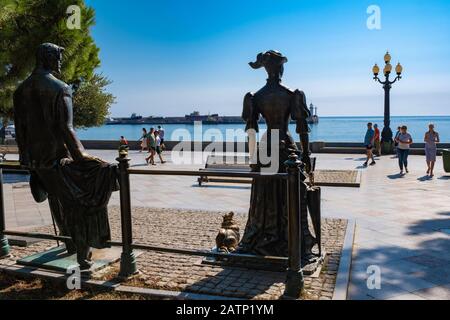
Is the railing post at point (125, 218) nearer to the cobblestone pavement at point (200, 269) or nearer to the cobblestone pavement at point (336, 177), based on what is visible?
the cobblestone pavement at point (200, 269)

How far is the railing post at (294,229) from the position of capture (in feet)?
13.6

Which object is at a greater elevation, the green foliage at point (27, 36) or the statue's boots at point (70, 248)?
the green foliage at point (27, 36)

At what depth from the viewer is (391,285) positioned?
4.66m

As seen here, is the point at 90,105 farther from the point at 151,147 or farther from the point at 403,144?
the point at 403,144

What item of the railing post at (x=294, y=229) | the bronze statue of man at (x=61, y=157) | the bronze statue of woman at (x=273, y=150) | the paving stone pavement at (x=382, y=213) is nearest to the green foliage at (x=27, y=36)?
the paving stone pavement at (x=382, y=213)

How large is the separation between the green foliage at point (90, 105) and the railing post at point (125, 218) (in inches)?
744

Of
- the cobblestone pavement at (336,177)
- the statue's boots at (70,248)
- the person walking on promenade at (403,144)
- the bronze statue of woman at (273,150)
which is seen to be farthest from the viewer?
the person walking on promenade at (403,144)

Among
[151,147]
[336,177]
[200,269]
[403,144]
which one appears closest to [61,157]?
[200,269]

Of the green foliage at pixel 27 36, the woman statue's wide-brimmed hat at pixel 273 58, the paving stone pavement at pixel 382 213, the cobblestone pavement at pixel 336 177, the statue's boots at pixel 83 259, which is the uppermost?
the green foliage at pixel 27 36

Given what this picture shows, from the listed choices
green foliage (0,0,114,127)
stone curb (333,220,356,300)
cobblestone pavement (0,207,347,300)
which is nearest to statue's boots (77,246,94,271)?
cobblestone pavement (0,207,347,300)

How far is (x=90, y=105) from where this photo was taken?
906 inches

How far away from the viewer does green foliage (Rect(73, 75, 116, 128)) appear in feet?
74.3

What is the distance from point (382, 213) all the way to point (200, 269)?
495 cm
